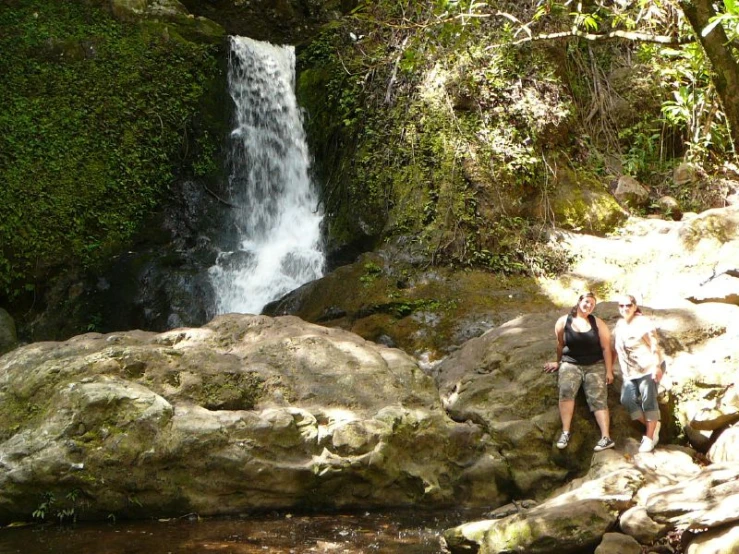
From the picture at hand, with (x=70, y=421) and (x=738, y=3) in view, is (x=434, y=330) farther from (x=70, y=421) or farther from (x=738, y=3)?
(x=738, y=3)

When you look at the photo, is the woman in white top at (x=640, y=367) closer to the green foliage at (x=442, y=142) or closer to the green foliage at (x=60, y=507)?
the green foliage at (x=442, y=142)

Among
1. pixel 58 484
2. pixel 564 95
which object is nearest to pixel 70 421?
pixel 58 484

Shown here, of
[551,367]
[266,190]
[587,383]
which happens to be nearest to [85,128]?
[266,190]

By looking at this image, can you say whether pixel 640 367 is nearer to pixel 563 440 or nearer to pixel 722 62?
pixel 563 440

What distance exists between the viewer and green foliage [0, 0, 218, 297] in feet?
37.6

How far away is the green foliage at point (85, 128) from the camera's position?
37.6 ft

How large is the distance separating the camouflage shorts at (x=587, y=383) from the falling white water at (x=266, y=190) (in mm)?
5447

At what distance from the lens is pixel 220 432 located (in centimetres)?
551

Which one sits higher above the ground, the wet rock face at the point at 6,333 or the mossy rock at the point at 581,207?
the mossy rock at the point at 581,207

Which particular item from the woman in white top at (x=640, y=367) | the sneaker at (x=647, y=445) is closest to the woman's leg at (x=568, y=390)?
the woman in white top at (x=640, y=367)

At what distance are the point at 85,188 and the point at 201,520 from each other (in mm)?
8119

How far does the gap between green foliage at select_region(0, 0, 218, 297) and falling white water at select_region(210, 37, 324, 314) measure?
678mm

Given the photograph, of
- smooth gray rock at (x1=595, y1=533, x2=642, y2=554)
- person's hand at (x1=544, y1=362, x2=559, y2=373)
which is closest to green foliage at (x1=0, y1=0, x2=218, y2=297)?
person's hand at (x1=544, y1=362, x2=559, y2=373)

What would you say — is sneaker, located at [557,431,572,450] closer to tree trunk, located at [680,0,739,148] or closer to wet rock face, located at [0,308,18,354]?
tree trunk, located at [680,0,739,148]
